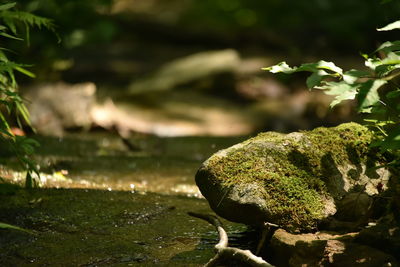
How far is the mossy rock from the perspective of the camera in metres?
2.73

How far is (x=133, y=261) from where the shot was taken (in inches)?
109

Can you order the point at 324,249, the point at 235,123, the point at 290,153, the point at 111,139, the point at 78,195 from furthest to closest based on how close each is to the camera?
1. the point at 235,123
2. the point at 111,139
3. the point at 78,195
4. the point at 290,153
5. the point at 324,249

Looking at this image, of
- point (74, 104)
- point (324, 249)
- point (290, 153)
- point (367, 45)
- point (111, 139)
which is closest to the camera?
point (324, 249)

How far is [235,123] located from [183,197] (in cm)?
536

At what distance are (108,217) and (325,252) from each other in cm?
146

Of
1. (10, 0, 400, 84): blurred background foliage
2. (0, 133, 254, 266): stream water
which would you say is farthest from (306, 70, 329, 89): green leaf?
(10, 0, 400, 84): blurred background foliage

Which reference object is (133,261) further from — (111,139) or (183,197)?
(111,139)

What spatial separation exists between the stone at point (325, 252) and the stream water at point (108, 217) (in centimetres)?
42

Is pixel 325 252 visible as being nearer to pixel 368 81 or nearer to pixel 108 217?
pixel 368 81

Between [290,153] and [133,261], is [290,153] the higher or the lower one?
the higher one

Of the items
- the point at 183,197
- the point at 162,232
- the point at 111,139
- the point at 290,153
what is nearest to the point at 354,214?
the point at 290,153

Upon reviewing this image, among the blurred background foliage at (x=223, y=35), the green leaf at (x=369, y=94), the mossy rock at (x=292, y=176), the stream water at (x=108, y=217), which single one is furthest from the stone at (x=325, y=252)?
the blurred background foliage at (x=223, y=35)

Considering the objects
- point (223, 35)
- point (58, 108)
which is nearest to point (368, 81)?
point (58, 108)

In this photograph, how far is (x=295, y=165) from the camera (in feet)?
9.77
